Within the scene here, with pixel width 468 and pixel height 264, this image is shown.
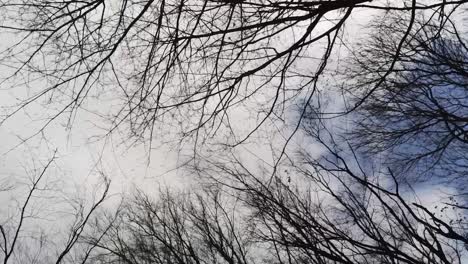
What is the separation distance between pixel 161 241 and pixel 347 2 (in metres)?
6.95

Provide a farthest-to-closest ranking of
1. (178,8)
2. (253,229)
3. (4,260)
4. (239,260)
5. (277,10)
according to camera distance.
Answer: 1. (239,260)
2. (4,260)
3. (253,229)
4. (277,10)
5. (178,8)

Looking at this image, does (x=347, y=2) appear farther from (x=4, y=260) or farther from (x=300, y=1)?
(x=4, y=260)

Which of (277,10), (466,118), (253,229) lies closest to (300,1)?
(277,10)

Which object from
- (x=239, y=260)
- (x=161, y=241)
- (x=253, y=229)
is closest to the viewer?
(x=253, y=229)

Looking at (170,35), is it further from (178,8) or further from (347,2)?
(347,2)

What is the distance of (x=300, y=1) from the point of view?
9.16 feet

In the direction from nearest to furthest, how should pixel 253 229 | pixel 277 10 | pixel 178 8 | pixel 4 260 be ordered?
1. pixel 178 8
2. pixel 277 10
3. pixel 253 229
4. pixel 4 260

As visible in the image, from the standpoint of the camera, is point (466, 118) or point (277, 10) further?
point (466, 118)

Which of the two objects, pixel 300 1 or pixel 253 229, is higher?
pixel 300 1

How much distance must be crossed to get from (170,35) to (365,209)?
3.05 m

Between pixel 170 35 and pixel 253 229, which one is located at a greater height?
pixel 170 35

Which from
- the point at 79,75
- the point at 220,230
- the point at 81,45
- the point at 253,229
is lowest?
the point at 253,229

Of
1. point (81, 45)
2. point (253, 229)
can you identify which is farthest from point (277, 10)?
point (253, 229)

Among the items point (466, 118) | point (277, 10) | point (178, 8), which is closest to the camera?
point (178, 8)
